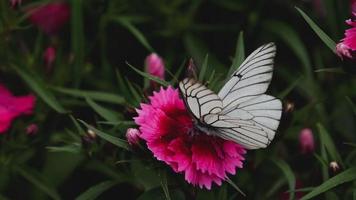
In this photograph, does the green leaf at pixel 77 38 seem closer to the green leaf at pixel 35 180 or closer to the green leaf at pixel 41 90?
the green leaf at pixel 41 90

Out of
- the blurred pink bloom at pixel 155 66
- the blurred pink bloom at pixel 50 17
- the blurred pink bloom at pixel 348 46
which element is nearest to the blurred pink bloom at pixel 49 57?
the blurred pink bloom at pixel 50 17

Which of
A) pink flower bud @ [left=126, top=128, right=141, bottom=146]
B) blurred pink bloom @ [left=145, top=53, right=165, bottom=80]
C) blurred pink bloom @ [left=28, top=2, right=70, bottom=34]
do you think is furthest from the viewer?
blurred pink bloom @ [left=28, top=2, right=70, bottom=34]

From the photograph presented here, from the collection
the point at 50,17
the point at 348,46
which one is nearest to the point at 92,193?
the point at 348,46

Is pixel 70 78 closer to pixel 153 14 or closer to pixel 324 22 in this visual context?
pixel 153 14

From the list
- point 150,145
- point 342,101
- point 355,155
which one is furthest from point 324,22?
point 150,145

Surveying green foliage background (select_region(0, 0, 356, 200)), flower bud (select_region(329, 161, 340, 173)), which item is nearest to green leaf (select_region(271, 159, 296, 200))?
green foliage background (select_region(0, 0, 356, 200))

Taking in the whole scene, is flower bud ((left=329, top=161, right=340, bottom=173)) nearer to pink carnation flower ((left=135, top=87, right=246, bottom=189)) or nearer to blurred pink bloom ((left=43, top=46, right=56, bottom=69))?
pink carnation flower ((left=135, top=87, right=246, bottom=189))
